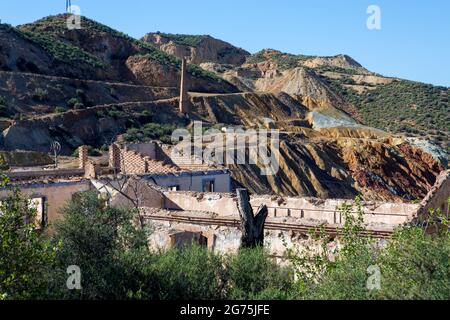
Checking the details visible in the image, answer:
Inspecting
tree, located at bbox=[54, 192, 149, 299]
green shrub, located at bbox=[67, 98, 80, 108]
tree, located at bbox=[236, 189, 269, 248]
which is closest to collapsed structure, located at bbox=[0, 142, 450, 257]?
tree, located at bbox=[236, 189, 269, 248]

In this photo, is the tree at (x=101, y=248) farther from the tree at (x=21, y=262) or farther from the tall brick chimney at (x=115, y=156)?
the tall brick chimney at (x=115, y=156)

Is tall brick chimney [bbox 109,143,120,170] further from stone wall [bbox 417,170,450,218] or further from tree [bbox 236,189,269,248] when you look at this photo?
tree [bbox 236,189,269,248]

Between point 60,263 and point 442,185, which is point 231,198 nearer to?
point 442,185

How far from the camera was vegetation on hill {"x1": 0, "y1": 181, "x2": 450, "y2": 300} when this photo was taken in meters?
10.4

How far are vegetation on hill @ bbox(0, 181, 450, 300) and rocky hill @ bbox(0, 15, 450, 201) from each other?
31.5 m

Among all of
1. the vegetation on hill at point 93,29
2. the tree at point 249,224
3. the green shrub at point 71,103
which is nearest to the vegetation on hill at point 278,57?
the vegetation on hill at point 93,29

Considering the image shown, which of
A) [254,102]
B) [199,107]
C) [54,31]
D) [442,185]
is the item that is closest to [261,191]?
[442,185]

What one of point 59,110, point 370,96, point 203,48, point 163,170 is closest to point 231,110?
point 59,110

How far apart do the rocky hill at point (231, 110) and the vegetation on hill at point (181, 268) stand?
1239 inches

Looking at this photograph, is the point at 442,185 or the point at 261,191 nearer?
the point at 442,185

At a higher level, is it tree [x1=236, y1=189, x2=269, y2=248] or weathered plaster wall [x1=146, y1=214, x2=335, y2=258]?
tree [x1=236, y1=189, x2=269, y2=248]

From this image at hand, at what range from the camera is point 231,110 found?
80.1 m
